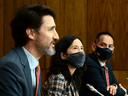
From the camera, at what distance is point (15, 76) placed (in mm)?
1073

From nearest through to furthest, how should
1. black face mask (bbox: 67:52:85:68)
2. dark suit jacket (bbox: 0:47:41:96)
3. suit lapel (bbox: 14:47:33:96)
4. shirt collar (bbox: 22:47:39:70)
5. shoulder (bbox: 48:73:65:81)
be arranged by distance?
dark suit jacket (bbox: 0:47:41:96), suit lapel (bbox: 14:47:33:96), shirt collar (bbox: 22:47:39:70), shoulder (bbox: 48:73:65:81), black face mask (bbox: 67:52:85:68)

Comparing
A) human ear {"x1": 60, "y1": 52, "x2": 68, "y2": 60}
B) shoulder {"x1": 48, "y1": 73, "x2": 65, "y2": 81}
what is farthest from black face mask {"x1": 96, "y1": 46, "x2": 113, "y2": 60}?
shoulder {"x1": 48, "y1": 73, "x2": 65, "y2": 81}

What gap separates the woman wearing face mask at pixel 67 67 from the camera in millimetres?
1733

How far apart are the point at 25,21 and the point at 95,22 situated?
288cm

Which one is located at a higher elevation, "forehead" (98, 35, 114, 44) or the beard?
the beard

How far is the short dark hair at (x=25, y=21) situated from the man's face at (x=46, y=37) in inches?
1.4

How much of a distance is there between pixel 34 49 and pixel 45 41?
0.32 ft

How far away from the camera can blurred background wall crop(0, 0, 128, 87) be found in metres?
3.89

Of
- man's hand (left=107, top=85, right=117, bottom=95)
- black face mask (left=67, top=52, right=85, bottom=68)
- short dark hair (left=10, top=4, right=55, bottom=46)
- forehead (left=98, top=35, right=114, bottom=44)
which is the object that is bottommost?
man's hand (left=107, top=85, right=117, bottom=95)

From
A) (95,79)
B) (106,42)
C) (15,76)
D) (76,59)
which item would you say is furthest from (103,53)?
(15,76)

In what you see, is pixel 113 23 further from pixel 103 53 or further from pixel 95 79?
pixel 95 79

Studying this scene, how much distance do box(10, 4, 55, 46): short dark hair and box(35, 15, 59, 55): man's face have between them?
3 cm

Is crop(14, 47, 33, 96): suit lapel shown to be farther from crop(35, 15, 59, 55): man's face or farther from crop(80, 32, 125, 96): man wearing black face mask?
crop(80, 32, 125, 96): man wearing black face mask

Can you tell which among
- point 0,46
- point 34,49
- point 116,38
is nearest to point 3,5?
point 0,46
